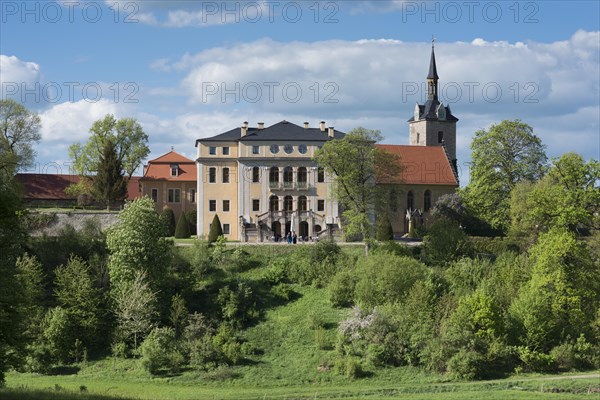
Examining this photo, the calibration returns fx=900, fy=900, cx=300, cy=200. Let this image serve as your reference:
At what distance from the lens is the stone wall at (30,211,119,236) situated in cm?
5788

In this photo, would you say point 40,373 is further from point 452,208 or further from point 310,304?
point 452,208

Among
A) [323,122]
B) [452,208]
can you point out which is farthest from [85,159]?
[452,208]

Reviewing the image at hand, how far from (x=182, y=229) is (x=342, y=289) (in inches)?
674

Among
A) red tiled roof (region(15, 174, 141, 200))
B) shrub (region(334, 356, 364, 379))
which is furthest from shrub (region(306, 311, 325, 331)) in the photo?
red tiled roof (region(15, 174, 141, 200))

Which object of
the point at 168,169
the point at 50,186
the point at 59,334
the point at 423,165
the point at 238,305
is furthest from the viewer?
the point at 50,186

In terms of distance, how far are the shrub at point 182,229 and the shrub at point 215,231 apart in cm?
258

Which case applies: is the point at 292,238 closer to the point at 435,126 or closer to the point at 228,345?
the point at 228,345

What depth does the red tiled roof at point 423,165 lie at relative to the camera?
229 ft

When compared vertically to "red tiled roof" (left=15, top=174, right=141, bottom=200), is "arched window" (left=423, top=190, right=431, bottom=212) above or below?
below

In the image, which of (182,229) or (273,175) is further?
(273,175)

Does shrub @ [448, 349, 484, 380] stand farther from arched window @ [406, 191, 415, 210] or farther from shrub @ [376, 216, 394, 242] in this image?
arched window @ [406, 191, 415, 210]

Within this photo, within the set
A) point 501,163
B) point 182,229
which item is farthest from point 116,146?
point 501,163

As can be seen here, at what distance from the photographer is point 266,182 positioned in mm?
62250

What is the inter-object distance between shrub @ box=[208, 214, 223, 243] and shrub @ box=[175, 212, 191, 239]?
2.58 meters
